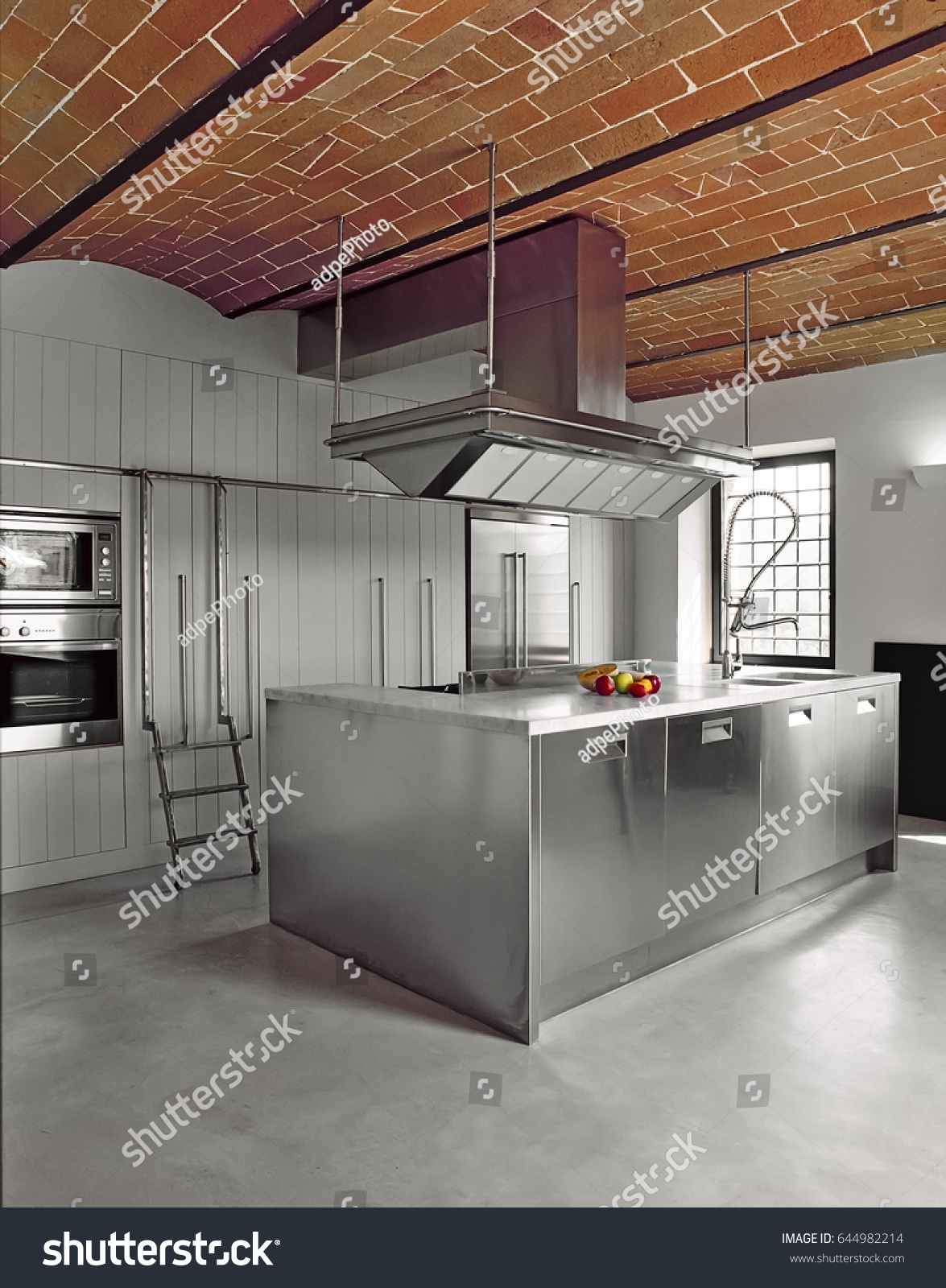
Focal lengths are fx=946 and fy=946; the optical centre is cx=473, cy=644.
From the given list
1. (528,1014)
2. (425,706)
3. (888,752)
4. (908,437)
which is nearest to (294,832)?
(425,706)

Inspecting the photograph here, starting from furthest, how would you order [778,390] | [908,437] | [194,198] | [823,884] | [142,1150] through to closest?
[778,390] → [908,437] → [823,884] → [194,198] → [142,1150]

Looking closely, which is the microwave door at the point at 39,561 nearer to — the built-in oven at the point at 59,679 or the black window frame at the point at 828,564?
the built-in oven at the point at 59,679

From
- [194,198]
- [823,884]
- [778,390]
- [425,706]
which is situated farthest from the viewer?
[778,390]

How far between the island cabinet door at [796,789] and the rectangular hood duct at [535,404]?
1160mm

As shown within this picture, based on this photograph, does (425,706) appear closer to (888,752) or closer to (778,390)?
(888,752)

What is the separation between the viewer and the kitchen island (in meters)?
2.78

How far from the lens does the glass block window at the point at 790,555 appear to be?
6105 mm

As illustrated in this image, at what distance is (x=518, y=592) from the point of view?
5.99 meters

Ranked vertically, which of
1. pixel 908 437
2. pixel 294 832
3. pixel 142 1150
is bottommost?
pixel 142 1150

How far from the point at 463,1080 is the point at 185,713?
262 centimetres

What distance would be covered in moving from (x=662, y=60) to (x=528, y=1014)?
2733 mm

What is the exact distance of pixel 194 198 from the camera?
11.4 ft

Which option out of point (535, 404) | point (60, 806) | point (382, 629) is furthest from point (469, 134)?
point (60, 806)

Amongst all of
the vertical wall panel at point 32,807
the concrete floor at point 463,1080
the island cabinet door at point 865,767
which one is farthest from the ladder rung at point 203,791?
the island cabinet door at point 865,767
